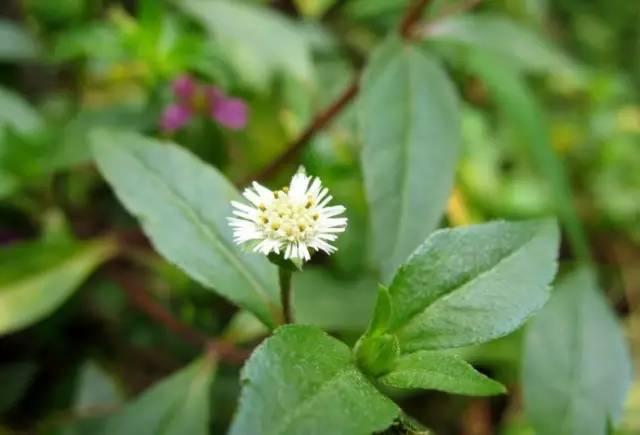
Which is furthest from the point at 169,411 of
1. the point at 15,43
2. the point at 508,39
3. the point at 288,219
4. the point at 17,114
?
the point at 508,39

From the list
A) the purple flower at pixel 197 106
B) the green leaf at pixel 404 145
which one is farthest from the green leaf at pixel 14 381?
the green leaf at pixel 404 145

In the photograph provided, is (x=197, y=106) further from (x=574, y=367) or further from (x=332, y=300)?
(x=574, y=367)

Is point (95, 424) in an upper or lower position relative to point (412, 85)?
lower

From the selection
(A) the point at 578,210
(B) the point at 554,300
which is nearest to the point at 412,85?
(B) the point at 554,300

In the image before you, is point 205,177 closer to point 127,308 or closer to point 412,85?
point 412,85

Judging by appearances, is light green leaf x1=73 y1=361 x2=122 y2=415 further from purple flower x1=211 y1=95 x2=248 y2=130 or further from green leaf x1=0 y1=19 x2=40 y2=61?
green leaf x1=0 y1=19 x2=40 y2=61

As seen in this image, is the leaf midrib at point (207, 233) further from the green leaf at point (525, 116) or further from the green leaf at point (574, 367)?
the green leaf at point (525, 116)
